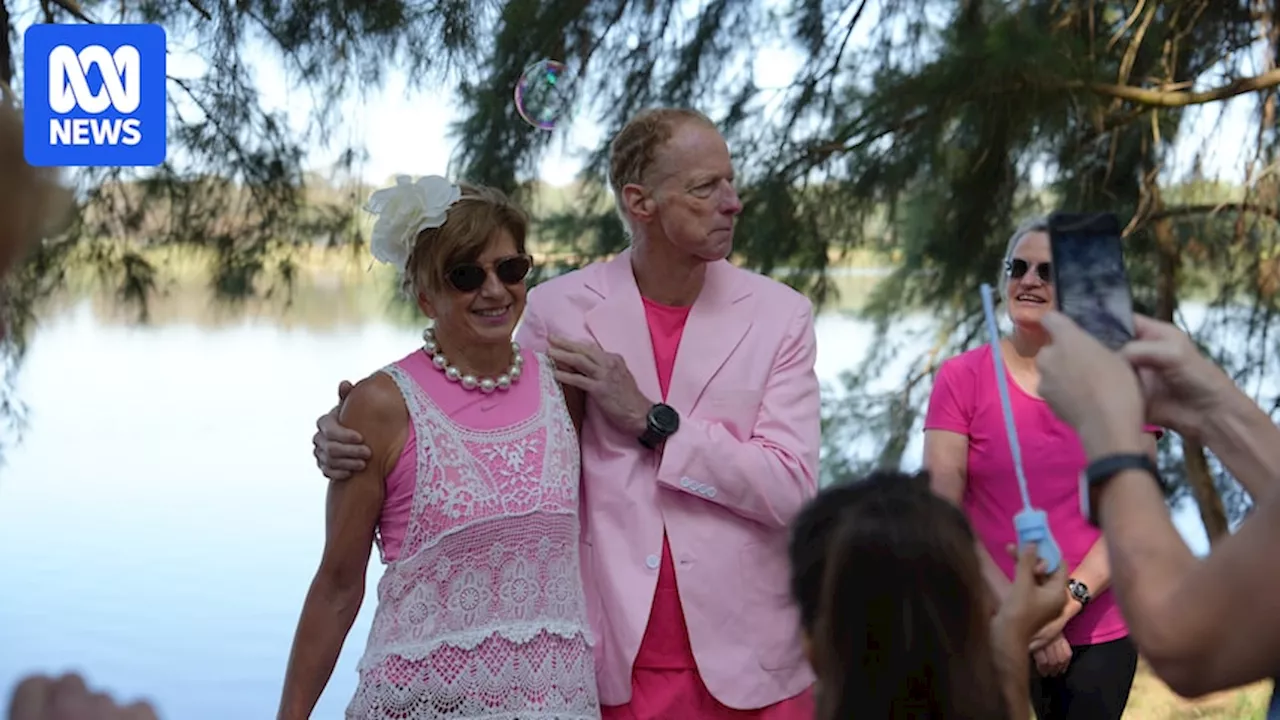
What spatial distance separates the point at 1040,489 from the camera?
2.99m

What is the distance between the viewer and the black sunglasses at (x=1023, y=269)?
9.89 ft

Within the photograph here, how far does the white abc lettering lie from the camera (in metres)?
5.05

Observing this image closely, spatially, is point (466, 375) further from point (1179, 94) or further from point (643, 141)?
point (1179, 94)

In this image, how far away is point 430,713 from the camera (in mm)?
2348

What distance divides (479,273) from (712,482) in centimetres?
50

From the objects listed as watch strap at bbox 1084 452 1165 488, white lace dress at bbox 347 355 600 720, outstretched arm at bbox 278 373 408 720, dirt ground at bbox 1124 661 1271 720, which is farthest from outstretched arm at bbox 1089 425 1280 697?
dirt ground at bbox 1124 661 1271 720

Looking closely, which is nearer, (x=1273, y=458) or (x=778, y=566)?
(x=1273, y=458)

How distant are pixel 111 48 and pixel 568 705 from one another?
11.2 feet

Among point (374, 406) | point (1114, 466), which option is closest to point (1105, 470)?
point (1114, 466)

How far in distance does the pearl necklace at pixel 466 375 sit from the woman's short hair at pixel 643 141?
1.41 ft

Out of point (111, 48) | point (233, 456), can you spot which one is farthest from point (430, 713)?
point (233, 456)

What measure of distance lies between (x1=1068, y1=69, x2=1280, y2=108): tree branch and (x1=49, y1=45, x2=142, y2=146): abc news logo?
9.62 feet

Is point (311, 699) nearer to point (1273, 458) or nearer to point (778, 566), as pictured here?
point (778, 566)

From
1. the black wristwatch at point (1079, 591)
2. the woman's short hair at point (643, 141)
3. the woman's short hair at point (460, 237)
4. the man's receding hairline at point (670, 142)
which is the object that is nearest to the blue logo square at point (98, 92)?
the woman's short hair at point (643, 141)
